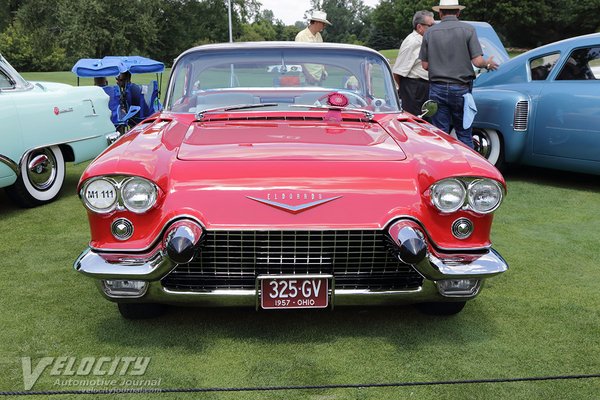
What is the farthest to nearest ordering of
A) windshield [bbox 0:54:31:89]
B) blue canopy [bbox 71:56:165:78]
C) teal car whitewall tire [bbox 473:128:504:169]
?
1. blue canopy [bbox 71:56:165:78]
2. teal car whitewall tire [bbox 473:128:504:169]
3. windshield [bbox 0:54:31:89]

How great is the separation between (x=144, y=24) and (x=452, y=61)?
43.1 m

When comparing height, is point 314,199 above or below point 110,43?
above

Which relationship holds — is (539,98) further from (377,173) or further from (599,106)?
(377,173)

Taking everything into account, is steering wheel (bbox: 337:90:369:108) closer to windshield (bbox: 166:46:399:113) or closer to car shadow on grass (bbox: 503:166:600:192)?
windshield (bbox: 166:46:399:113)

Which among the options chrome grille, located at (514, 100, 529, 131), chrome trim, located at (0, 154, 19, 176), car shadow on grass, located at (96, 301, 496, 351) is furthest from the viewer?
chrome grille, located at (514, 100, 529, 131)

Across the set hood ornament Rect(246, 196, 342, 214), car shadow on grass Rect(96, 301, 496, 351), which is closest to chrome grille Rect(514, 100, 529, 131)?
car shadow on grass Rect(96, 301, 496, 351)

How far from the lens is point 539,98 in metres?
6.25

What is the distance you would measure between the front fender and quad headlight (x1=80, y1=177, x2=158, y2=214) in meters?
4.60

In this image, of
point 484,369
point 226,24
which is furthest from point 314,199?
point 226,24

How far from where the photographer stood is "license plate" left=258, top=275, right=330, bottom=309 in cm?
272

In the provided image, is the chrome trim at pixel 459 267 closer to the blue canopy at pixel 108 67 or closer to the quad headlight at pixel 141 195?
the quad headlight at pixel 141 195

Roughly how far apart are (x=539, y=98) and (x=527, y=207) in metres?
1.26

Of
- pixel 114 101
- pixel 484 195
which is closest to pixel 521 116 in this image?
pixel 484 195

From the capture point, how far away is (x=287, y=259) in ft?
8.95
